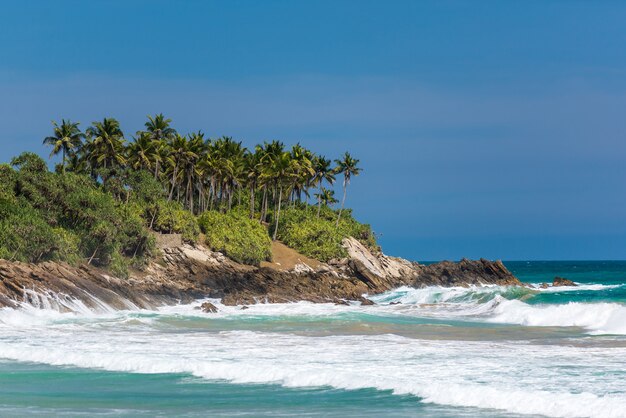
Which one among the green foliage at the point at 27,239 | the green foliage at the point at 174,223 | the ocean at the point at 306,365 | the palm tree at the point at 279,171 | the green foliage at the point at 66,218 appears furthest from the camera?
the palm tree at the point at 279,171

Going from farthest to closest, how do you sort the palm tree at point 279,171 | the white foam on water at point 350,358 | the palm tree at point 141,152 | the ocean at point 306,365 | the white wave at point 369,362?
the palm tree at point 279,171
the palm tree at point 141,152
the white foam on water at point 350,358
the white wave at point 369,362
the ocean at point 306,365

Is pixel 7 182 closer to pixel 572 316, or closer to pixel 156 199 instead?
pixel 156 199

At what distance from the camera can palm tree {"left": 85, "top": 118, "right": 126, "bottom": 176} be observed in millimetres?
73812

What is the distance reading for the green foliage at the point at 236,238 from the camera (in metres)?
68.6

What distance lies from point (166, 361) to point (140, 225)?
3601 cm

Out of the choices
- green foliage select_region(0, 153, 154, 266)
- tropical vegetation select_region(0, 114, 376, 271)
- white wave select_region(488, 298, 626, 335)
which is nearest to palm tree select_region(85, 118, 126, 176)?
tropical vegetation select_region(0, 114, 376, 271)

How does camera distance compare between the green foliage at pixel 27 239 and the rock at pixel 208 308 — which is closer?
the green foliage at pixel 27 239

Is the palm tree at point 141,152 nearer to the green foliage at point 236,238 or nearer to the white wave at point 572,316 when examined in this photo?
the green foliage at point 236,238

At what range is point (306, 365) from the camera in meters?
25.0

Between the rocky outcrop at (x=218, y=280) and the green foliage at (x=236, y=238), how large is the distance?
1.44m

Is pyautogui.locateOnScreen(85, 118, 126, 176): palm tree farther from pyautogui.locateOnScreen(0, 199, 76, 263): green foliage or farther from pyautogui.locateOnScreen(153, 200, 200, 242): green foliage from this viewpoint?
pyautogui.locateOnScreen(0, 199, 76, 263): green foliage

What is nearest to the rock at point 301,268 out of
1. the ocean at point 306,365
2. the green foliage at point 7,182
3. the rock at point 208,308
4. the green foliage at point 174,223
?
the green foliage at point 174,223

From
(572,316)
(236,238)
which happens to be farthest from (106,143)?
(572,316)

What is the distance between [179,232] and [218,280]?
704cm
